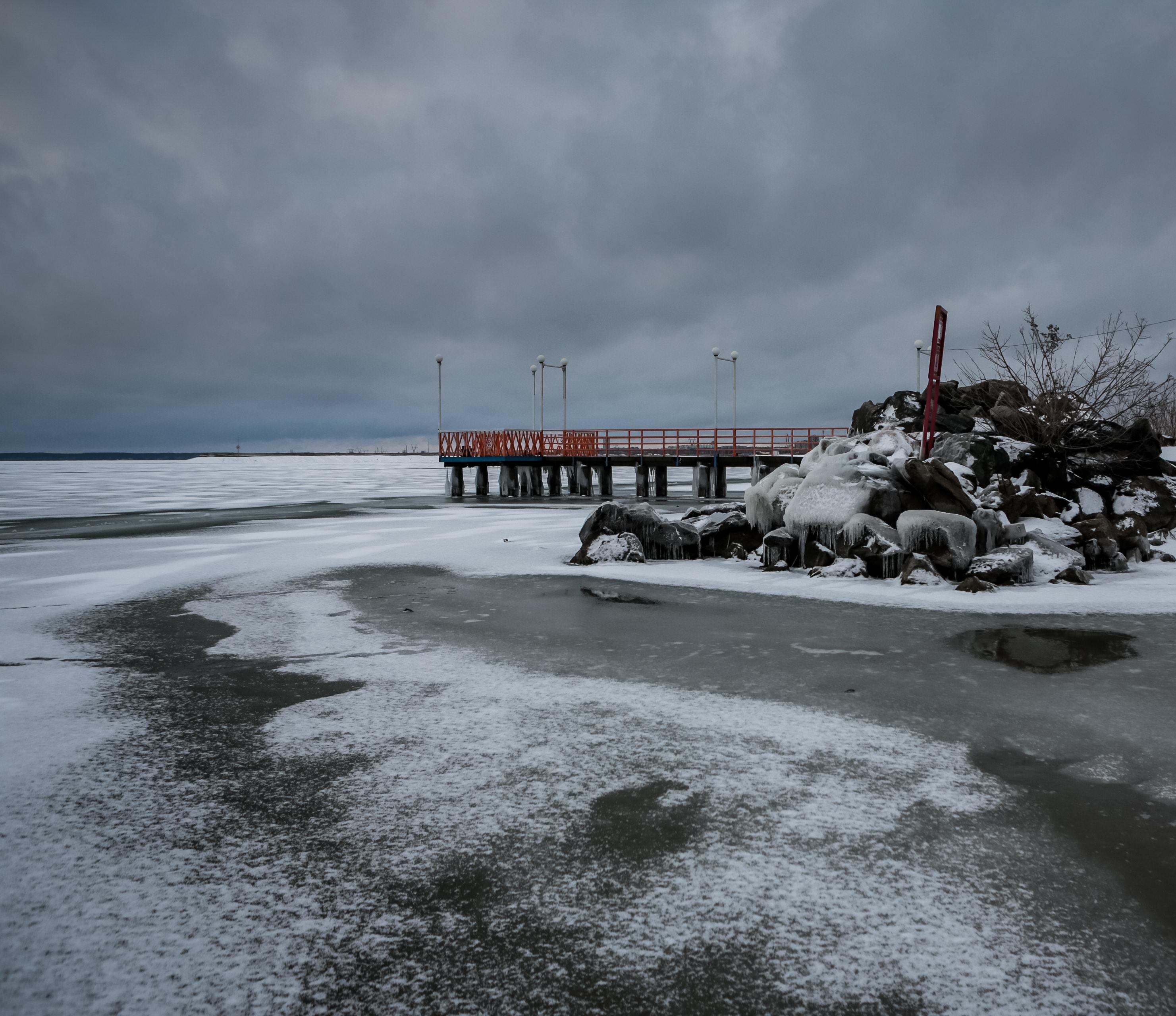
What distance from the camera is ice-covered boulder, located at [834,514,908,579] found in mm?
12117

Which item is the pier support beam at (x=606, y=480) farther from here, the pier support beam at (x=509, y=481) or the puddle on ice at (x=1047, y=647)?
the puddle on ice at (x=1047, y=647)

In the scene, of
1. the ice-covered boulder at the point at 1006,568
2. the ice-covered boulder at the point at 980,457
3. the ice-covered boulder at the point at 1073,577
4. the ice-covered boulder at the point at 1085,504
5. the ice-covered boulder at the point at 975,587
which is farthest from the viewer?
the ice-covered boulder at the point at 980,457

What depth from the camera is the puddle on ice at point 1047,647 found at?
23.0 feet

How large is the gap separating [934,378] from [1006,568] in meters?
7.32

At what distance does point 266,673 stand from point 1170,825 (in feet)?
20.7

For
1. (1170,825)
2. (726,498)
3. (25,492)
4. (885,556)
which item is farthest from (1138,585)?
(25,492)

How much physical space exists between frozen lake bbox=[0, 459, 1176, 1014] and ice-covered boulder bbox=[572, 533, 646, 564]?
16.9ft

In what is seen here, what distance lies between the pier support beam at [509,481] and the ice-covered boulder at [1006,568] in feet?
108

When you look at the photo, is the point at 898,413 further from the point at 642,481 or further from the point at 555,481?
the point at 555,481

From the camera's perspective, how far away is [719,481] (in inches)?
1620

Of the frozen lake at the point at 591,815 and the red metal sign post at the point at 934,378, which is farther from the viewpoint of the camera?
the red metal sign post at the point at 934,378

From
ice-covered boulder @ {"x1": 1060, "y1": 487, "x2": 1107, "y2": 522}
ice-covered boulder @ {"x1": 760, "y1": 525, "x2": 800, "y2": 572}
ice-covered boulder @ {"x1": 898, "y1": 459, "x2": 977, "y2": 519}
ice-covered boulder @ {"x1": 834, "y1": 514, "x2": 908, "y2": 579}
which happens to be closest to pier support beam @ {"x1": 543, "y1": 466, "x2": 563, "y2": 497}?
ice-covered boulder @ {"x1": 1060, "y1": 487, "x2": 1107, "y2": 522}

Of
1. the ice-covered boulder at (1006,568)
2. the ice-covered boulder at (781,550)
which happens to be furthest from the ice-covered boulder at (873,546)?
the ice-covered boulder at (1006,568)

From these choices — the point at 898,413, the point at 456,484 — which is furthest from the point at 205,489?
the point at 898,413
